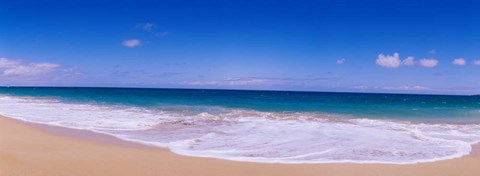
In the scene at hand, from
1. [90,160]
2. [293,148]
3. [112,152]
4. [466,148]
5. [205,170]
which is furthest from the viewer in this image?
[466,148]

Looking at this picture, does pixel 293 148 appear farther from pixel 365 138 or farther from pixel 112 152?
pixel 112 152

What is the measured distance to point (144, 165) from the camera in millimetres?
7766

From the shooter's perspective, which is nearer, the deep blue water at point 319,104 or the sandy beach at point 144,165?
the sandy beach at point 144,165

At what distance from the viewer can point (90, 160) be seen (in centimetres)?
805

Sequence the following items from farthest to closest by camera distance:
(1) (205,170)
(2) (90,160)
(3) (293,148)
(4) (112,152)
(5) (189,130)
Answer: (5) (189,130), (3) (293,148), (4) (112,152), (2) (90,160), (1) (205,170)

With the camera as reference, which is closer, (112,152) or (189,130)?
(112,152)

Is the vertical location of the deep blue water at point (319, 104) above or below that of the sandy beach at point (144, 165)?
above

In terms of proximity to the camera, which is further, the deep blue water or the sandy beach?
the deep blue water

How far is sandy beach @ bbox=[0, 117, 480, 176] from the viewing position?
7.20 m

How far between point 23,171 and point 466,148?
1069 centimetres

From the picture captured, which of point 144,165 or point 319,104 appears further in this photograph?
point 319,104

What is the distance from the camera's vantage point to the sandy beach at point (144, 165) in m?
7.20

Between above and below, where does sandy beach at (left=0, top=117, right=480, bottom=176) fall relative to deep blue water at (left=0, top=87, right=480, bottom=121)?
below

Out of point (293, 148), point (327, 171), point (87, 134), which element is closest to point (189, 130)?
point (87, 134)
